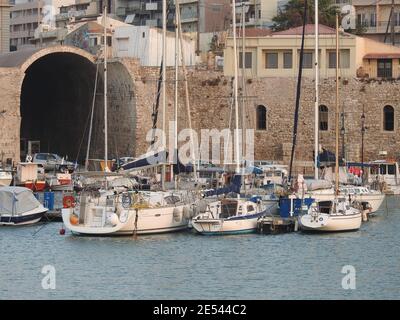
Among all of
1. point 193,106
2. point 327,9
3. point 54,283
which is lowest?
point 54,283

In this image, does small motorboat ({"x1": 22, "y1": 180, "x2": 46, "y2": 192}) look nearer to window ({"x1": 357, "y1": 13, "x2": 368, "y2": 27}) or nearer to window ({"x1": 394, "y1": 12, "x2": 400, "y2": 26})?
window ({"x1": 357, "y1": 13, "x2": 368, "y2": 27})

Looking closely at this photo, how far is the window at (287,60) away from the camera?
197ft

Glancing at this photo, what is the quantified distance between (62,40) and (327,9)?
1313 cm

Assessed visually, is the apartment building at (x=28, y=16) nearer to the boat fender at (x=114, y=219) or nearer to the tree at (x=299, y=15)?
the tree at (x=299, y=15)

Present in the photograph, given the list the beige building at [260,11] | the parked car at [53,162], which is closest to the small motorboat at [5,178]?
the parked car at [53,162]

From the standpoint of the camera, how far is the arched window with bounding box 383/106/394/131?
5950cm

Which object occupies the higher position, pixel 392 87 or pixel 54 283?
pixel 392 87

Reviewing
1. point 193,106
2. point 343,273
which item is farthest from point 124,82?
point 343,273

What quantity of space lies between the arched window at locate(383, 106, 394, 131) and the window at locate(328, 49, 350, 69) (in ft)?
7.56

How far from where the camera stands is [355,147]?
59594 millimetres

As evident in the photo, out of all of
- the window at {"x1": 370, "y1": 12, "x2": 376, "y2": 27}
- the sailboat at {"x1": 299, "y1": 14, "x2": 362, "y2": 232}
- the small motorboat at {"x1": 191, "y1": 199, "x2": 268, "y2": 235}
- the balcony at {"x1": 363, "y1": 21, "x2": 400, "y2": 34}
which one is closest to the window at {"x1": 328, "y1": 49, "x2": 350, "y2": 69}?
the balcony at {"x1": 363, "y1": 21, "x2": 400, "y2": 34}

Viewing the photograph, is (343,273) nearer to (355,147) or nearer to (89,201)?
(89,201)

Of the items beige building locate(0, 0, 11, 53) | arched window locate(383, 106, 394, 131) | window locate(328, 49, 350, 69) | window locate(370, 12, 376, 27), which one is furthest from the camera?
beige building locate(0, 0, 11, 53)

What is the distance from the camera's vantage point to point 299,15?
242 ft
